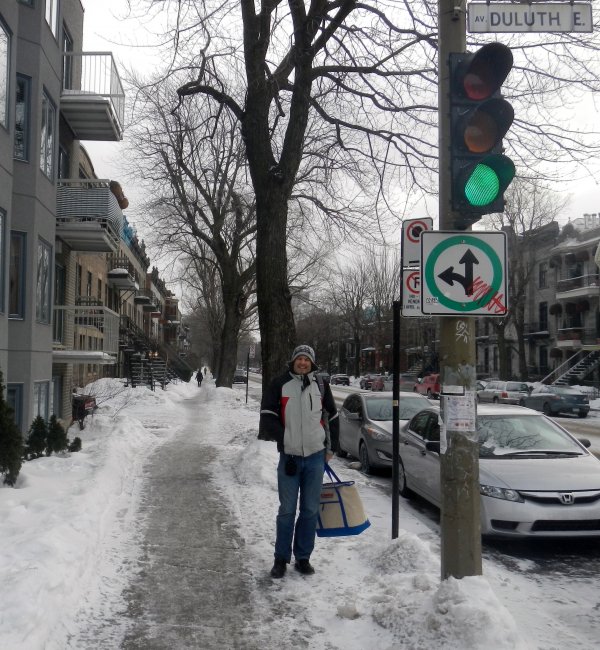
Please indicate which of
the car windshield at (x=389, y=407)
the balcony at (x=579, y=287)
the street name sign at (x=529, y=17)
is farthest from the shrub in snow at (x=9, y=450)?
the balcony at (x=579, y=287)

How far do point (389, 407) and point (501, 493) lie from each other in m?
6.30

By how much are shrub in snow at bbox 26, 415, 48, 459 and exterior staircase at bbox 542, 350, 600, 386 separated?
37.6m

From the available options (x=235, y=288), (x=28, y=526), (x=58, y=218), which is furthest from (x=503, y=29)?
(x=235, y=288)

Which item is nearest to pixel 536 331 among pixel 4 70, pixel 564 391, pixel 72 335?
pixel 564 391

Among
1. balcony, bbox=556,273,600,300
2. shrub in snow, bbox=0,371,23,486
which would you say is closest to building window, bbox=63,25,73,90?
shrub in snow, bbox=0,371,23,486

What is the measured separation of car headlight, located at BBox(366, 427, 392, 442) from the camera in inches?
449

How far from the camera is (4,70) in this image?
11.3m

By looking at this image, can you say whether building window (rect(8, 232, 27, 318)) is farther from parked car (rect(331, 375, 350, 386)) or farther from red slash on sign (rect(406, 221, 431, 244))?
parked car (rect(331, 375, 350, 386))

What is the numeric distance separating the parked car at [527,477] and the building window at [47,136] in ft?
30.9

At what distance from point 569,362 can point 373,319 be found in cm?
2445

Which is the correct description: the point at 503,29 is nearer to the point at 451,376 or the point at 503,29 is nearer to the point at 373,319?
the point at 451,376

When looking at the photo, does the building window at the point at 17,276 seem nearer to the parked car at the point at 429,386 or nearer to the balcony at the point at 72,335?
the balcony at the point at 72,335

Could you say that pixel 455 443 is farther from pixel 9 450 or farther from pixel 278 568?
pixel 9 450

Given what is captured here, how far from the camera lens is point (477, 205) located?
15.0 ft
